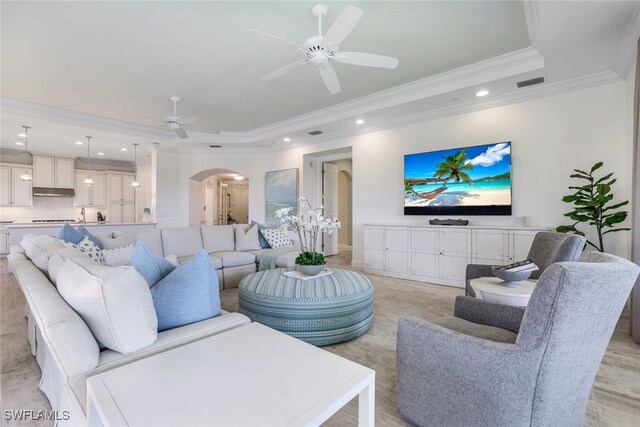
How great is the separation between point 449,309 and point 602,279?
2447 millimetres

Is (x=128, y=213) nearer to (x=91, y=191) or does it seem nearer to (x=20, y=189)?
(x=91, y=191)

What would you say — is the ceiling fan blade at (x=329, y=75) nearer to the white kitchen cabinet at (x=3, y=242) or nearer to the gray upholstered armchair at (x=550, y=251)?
the gray upholstered armchair at (x=550, y=251)

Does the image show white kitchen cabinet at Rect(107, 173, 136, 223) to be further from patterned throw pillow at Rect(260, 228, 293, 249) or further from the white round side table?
the white round side table

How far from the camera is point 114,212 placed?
892 cm

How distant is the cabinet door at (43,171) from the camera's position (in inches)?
300

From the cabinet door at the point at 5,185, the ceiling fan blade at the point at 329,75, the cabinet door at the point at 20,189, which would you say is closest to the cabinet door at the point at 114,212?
the cabinet door at the point at 20,189

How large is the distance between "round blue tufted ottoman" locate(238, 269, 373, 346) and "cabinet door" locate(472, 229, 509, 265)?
222cm

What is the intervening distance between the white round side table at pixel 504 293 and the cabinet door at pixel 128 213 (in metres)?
10.0

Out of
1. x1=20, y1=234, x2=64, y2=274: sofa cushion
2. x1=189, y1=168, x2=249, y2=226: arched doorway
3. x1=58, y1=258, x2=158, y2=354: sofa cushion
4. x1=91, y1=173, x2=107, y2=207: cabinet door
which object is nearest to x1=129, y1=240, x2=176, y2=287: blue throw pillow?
x1=58, y1=258, x2=158, y2=354: sofa cushion

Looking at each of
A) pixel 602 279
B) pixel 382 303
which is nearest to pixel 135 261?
pixel 602 279

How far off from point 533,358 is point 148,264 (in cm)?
179

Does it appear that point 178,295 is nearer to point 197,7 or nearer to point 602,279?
point 602,279

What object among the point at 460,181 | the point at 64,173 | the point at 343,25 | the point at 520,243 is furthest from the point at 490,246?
the point at 64,173

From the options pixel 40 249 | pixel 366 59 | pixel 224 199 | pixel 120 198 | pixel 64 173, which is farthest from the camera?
pixel 224 199
